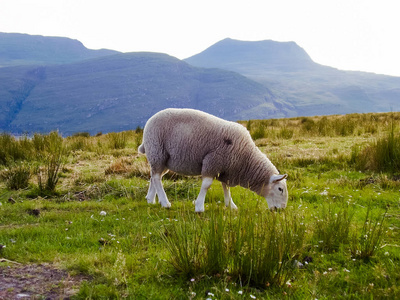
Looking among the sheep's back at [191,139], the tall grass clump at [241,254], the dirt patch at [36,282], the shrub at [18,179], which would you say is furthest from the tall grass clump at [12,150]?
the tall grass clump at [241,254]

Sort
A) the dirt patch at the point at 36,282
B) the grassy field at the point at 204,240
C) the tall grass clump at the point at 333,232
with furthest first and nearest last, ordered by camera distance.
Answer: the tall grass clump at the point at 333,232 < the grassy field at the point at 204,240 < the dirt patch at the point at 36,282

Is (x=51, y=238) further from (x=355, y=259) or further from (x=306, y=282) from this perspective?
(x=355, y=259)

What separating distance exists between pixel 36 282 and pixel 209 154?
3.28 metres

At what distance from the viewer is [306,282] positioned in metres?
3.36

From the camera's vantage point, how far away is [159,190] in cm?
643

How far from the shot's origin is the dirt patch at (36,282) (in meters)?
3.11

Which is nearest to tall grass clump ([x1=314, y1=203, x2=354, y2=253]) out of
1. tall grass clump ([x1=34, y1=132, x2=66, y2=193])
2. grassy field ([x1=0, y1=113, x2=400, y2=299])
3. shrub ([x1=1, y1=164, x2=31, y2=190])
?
grassy field ([x1=0, y1=113, x2=400, y2=299])

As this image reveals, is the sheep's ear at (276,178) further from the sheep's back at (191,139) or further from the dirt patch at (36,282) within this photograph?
the dirt patch at (36,282)

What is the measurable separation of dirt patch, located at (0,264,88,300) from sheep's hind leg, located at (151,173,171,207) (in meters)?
2.70

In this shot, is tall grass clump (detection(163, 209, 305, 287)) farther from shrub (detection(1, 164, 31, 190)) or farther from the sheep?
shrub (detection(1, 164, 31, 190))

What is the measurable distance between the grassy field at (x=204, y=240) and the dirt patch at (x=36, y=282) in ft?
0.06

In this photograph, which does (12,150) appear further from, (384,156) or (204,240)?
(384,156)

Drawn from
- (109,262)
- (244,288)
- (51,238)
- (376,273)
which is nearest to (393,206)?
(376,273)

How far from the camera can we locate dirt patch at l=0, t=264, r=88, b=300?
3105 mm
